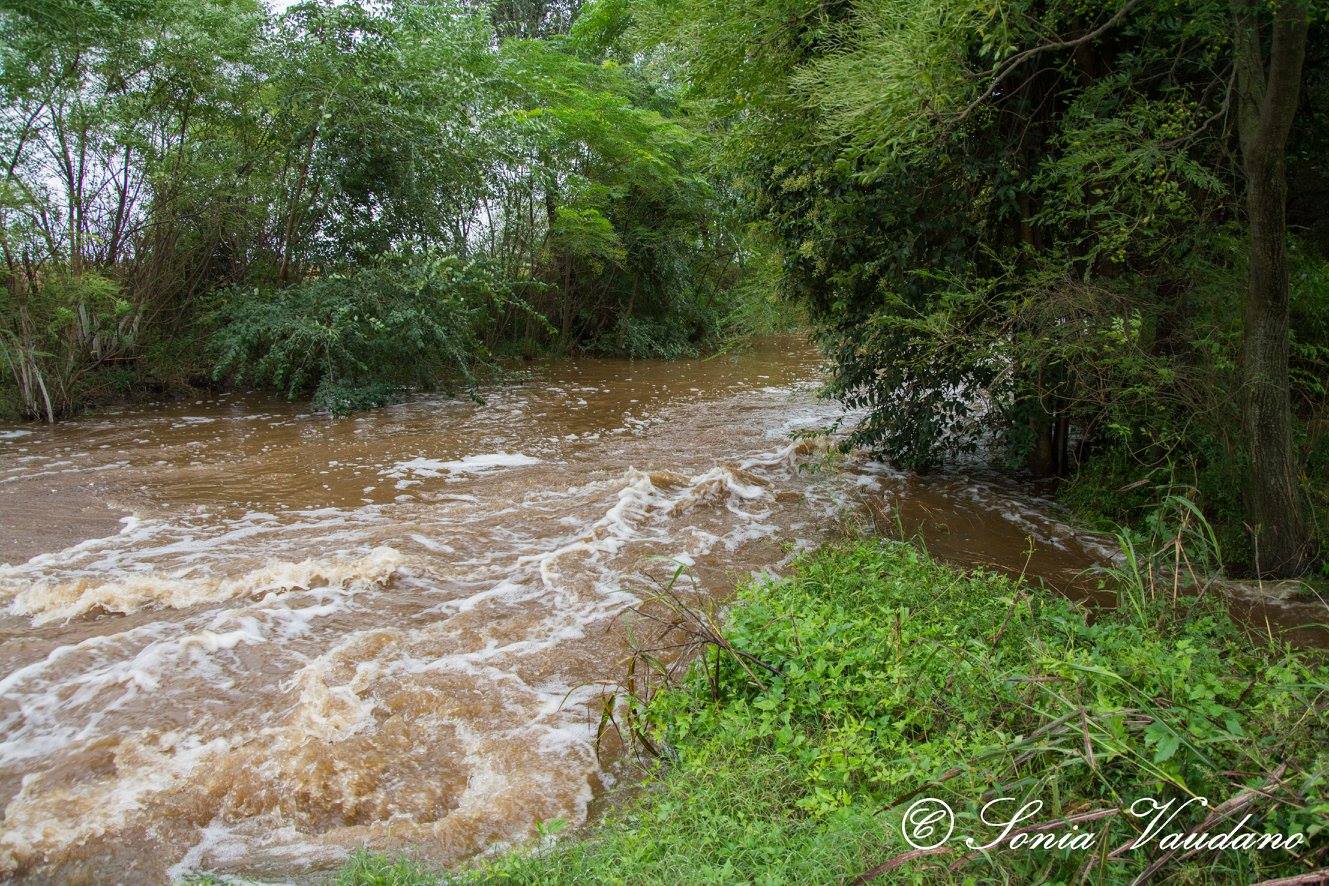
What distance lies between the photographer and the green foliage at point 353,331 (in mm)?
12125

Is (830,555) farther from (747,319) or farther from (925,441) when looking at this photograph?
(747,319)

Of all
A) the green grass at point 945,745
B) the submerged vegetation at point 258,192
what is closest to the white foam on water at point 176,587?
the green grass at point 945,745

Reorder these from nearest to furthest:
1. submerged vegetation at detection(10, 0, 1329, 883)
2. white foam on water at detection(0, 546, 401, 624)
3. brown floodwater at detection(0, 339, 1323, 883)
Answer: submerged vegetation at detection(10, 0, 1329, 883), brown floodwater at detection(0, 339, 1323, 883), white foam on water at detection(0, 546, 401, 624)

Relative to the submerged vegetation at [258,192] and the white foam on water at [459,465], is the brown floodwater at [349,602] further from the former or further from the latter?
the submerged vegetation at [258,192]

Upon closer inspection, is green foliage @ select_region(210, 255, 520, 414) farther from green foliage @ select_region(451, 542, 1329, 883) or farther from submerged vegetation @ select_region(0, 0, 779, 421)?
green foliage @ select_region(451, 542, 1329, 883)

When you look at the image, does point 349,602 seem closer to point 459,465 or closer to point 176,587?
point 176,587

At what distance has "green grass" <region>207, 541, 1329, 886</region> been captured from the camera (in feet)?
7.68

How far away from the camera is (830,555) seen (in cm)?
560

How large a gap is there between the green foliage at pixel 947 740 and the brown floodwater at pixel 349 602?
647mm

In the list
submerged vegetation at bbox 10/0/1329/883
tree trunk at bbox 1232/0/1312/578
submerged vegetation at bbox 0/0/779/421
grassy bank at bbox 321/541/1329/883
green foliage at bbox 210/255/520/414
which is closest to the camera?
grassy bank at bbox 321/541/1329/883

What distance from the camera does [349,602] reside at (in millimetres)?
5512

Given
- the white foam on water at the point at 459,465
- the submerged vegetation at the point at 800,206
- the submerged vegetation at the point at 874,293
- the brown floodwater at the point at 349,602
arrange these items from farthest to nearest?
the white foam on water at the point at 459,465 < the submerged vegetation at the point at 800,206 < the brown floodwater at the point at 349,602 < the submerged vegetation at the point at 874,293

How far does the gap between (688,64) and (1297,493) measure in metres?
6.58

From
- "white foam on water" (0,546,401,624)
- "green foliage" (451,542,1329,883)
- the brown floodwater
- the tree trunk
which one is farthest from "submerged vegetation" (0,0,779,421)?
"green foliage" (451,542,1329,883)
